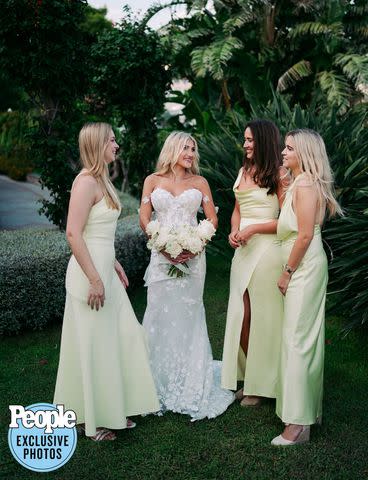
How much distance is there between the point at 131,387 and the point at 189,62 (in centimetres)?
1303

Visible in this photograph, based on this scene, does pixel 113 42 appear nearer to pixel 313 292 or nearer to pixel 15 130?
pixel 313 292

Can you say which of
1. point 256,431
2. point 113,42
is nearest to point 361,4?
point 113,42

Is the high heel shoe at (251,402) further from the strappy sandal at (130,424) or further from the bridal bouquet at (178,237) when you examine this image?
the bridal bouquet at (178,237)

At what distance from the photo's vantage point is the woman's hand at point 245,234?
480 cm

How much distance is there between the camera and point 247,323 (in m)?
4.95

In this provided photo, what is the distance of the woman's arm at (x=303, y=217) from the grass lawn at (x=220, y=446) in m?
1.28

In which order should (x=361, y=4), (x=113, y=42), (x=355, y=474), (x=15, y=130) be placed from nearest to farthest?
(x=355, y=474) → (x=113, y=42) → (x=361, y=4) → (x=15, y=130)

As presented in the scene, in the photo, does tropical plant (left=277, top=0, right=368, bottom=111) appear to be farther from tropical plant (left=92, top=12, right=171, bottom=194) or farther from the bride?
the bride

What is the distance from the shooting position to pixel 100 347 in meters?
4.16

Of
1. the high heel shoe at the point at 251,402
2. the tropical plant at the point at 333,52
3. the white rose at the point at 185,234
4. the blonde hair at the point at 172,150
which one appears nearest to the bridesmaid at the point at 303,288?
the high heel shoe at the point at 251,402

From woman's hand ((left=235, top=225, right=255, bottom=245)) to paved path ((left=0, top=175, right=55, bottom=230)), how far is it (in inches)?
163

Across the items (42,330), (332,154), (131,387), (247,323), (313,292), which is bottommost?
(42,330)

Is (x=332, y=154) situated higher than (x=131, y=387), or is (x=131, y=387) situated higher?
(x=332, y=154)

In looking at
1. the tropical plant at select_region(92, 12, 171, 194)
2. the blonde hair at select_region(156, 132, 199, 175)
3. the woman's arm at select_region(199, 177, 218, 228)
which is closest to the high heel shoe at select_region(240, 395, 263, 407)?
the woman's arm at select_region(199, 177, 218, 228)
